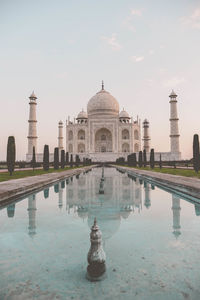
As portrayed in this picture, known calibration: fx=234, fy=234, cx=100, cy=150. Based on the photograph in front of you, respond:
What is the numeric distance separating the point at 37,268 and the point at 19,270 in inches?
5.5

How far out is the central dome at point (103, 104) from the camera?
42.8 metres

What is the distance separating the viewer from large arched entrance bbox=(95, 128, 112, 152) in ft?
145

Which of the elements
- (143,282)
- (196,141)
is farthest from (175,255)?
(196,141)

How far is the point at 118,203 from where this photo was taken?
15.4ft

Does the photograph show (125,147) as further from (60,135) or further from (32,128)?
(32,128)

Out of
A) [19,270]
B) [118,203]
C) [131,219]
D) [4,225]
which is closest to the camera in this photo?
[19,270]

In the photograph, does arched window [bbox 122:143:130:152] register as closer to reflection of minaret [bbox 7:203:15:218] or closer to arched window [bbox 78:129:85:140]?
arched window [bbox 78:129:85:140]

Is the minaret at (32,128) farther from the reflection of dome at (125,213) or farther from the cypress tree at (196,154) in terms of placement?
the reflection of dome at (125,213)

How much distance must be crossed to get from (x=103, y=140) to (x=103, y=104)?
6.75m

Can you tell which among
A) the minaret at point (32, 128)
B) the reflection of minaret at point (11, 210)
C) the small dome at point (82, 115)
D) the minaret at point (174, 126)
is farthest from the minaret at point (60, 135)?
the reflection of minaret at point (11, 210)

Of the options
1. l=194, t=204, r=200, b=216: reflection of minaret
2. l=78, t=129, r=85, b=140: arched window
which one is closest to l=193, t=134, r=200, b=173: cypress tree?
l=194, t=204, r=200, b=216: reflection of minaret

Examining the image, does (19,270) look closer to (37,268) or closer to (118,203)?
(37,268)

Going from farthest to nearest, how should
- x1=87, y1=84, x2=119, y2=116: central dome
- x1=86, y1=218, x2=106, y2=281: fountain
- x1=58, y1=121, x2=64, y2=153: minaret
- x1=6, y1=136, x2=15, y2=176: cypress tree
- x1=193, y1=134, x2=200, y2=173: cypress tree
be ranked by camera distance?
1. x1=58, y1=121, x2=64, y2=153: minaret
2. x1=87, y1=84, x2=119, y2=116: central dome
3. x1=193, y1=134, x2=200, y2=173: cypress tree
4. x1=6, y1=136, x2=15, y2=176: cypress tree
5. x1=86, y1=218, x2=106, y2=281: fountain

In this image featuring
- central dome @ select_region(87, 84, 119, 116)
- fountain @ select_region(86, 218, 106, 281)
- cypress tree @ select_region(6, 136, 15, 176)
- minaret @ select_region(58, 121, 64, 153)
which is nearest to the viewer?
fountain @ select_region(86, 218, 106, 281)
